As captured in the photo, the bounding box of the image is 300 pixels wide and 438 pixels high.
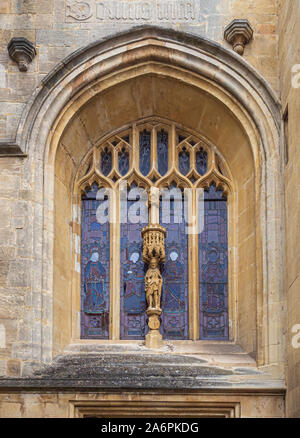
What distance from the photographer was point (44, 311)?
13.0 meters

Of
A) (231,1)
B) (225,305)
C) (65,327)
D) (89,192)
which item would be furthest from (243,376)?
(231,1)

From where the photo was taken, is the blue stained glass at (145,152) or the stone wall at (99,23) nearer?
the stone wall at (99,23)

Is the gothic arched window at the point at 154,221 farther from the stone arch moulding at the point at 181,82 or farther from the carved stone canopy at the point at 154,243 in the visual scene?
the stone arch moulding at the point at 181,82

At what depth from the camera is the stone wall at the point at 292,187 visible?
12086mm

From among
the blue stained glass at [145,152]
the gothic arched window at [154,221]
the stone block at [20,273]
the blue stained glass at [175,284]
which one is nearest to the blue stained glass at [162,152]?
the gothic arched window at [154,221]

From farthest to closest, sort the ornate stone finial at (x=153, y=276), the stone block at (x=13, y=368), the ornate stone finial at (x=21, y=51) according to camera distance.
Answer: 1. the ornate stone finial at (x=21, y=51)
2. the ornate stone finial at (x=153, y=276)
3. the stone block at (x=13, y=368)

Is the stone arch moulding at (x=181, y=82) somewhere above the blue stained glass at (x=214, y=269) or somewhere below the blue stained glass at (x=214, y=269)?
above

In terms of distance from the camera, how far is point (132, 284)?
13.9 metres

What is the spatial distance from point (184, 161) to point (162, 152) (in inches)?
11.9

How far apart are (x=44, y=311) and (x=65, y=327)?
58 cm

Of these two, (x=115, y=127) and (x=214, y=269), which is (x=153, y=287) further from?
(x=115, y=127)

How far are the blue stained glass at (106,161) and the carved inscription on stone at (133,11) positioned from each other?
166 cm

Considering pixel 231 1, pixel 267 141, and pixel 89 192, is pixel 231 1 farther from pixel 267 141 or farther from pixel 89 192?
pixel 89 192
